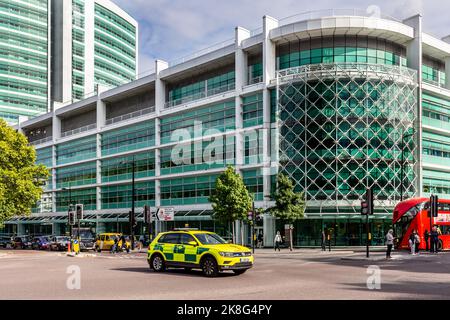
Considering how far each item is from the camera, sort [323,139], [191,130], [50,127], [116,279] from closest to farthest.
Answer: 1. [116,279]
2. [323,139]
3. [191,130]
4. [50,127]

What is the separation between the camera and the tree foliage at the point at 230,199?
4453 cm

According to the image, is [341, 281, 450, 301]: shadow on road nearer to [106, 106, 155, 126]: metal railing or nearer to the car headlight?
the car headlight

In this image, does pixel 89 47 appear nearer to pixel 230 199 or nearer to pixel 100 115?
pixel 100 115

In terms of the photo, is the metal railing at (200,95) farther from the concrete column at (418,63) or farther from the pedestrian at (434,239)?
the pedestrian at (434,239)

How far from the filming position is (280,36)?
159 feet

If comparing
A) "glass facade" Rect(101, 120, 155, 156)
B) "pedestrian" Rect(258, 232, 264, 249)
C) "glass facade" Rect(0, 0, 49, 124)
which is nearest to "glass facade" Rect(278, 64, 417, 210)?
"pedestrian" Rect(258, 232, 264, 249)

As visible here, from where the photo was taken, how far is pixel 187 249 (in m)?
19.0

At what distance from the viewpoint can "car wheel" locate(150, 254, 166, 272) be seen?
65.7ft

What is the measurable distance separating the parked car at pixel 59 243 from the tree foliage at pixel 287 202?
1800cm

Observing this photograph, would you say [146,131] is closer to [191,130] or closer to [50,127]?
[191,130]

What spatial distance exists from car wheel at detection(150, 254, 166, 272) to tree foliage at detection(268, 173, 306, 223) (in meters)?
24.3

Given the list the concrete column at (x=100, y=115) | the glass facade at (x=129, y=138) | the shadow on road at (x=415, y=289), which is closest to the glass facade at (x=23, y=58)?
the concrete column at (x=100, y=115)
